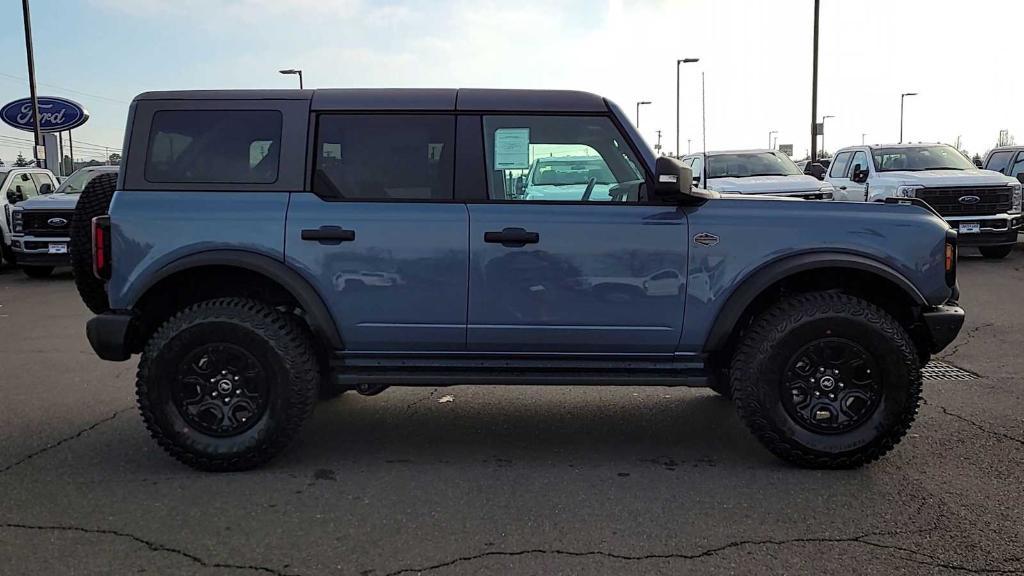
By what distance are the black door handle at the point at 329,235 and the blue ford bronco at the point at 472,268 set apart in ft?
0.03

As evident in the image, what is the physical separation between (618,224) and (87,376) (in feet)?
15.5

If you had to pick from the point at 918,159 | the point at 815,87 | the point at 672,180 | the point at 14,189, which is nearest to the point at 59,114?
the point at 14,189

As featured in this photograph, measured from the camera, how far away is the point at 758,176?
1495 centimetres

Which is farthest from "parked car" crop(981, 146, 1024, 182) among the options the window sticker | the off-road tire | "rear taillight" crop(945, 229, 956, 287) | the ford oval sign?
the ford oval sign

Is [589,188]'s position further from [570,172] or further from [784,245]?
[784,245]

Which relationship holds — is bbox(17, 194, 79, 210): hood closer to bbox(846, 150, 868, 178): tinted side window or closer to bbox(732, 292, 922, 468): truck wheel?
bbox(732, 292, 922, 468): truck wheel

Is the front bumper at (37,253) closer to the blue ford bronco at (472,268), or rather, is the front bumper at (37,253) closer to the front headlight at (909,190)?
the blue ford bronco at (472,268)

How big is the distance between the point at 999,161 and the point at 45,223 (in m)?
18.3

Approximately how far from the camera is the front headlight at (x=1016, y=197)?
1402 cm

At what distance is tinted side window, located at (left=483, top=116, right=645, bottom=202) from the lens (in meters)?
4.50

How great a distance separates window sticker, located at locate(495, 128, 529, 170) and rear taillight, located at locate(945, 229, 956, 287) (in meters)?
2.27

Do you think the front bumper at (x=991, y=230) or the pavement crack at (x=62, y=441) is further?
the front bumper at (x=991, y=230)

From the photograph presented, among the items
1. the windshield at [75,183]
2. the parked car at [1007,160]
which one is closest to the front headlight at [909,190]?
the parked car at [1007,160]

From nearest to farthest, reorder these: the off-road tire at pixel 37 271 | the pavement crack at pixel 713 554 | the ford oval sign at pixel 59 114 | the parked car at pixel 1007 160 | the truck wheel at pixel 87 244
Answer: the pavement crack at pixel 713 554 → the truck wheel at pixel 87 244 → the off-road tire at pixel 37 271 → the parked car at pixel 1007 160 → the ford oval sign at pixel 59 114
